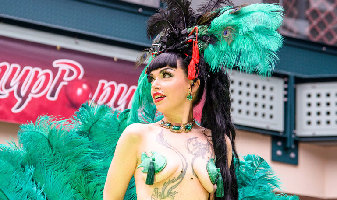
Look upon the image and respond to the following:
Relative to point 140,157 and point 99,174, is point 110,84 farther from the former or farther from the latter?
point 140,157

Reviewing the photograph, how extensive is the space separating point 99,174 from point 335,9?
19.0 ft

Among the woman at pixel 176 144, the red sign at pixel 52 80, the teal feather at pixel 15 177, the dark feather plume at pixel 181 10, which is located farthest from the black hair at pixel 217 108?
the red sign at pixel 52 80

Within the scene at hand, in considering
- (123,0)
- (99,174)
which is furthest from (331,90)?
(99,174)

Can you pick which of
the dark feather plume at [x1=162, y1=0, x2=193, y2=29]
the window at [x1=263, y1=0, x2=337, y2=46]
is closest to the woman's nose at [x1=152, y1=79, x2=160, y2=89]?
the dark feather plume at [x1=162, y1=0, x2=193, y2=29]

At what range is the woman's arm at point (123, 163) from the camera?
6.78 feet

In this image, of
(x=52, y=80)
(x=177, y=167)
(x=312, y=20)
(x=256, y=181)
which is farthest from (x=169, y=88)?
(x=312, y=20)

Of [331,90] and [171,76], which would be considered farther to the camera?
[331,90]

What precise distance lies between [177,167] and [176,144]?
0.10 meters

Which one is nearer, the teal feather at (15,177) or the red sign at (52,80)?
the teal feather at (15,177)

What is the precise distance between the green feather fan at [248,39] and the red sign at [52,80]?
3.32 metres

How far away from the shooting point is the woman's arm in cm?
207

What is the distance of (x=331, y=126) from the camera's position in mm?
6387

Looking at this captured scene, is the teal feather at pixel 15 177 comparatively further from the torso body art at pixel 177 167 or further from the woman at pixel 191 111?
the torso body art at pixel 177 167

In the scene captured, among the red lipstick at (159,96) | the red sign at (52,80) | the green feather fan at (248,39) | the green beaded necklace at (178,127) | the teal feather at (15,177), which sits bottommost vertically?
the teal feather at (15,177)
